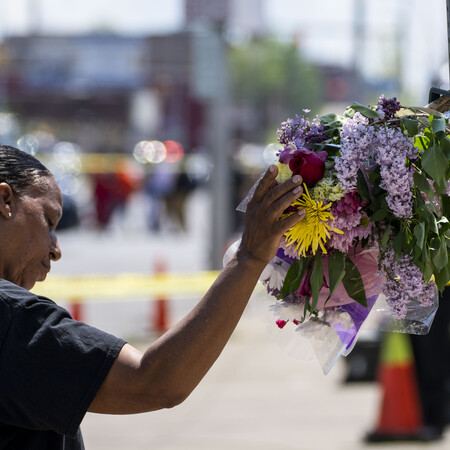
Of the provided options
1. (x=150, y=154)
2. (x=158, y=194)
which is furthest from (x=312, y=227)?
(x=150, y=154)

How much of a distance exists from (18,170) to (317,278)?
2.31ft

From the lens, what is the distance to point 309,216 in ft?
7.04

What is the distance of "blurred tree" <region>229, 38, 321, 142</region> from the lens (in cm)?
7294

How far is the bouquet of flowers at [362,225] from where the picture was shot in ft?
7.20

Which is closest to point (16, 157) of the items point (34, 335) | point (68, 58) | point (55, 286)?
point (34, 335)

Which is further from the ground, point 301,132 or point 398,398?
point 301,132

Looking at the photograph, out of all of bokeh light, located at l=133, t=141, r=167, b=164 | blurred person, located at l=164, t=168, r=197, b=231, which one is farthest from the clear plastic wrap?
bokeh light, located at l=133, t=141, r=167, b=164

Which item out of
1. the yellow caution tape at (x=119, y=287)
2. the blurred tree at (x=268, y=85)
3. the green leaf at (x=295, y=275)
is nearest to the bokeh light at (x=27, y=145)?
the yellow caution tape at (x=119, y=287)

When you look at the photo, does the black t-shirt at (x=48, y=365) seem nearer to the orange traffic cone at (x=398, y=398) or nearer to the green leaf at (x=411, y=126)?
the green leaf at (x=411, y=126)

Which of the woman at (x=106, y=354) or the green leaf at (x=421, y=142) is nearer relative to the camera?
the woman at (x=106, y=354)

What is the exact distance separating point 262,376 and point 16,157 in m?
6.29

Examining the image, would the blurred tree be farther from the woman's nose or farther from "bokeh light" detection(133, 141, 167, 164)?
the woman's nose

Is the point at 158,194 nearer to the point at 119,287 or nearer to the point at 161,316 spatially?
the point at 161,316

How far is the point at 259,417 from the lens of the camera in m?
6.99
